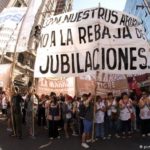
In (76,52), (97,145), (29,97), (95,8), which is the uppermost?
(95,8)

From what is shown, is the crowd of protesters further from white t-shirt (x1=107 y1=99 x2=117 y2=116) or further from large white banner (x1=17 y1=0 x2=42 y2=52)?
large white banner (x1=17 y1=0 x2=42 y2=52)

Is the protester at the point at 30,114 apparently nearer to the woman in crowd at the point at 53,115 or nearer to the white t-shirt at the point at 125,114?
the woman in crowd at the point at 53,115

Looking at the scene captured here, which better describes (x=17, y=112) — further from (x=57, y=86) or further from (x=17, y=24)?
(x=57, y=86)

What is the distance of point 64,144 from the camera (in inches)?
668

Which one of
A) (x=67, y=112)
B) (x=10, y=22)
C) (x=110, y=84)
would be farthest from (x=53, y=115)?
(x=10, y=22)

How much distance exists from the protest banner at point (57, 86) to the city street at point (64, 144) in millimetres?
5173

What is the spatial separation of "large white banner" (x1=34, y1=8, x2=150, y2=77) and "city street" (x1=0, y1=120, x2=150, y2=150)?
2.21 meters

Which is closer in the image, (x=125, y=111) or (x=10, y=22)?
(x=125, y=111)

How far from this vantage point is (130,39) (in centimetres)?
1750

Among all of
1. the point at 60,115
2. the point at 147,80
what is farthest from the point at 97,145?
the point at 147,80

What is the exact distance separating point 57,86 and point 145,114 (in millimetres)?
6281

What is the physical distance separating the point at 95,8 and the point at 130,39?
1.54 metres

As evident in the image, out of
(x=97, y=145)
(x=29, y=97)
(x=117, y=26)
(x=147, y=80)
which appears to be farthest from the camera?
(x=147, y=80)

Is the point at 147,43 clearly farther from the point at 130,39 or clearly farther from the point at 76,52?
the point at 76,52
